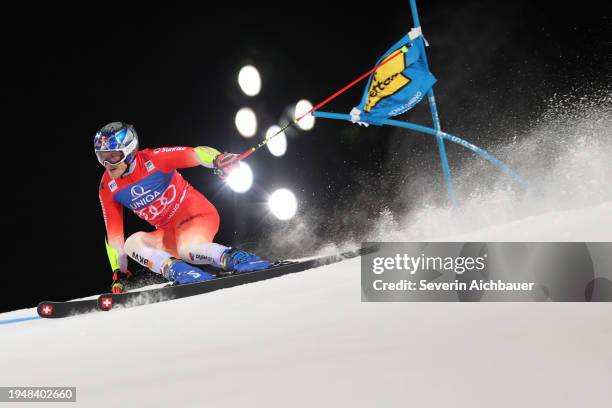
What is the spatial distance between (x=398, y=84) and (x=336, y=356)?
282cm

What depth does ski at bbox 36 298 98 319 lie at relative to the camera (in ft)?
8.95

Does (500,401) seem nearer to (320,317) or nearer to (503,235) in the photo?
(320,317)

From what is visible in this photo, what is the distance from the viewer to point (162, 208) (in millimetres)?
3307

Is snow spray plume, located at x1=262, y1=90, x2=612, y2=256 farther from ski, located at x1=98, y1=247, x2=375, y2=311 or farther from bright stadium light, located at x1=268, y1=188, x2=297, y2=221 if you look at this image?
ski, located at x1=98, y1=247, x2=375, y2=311

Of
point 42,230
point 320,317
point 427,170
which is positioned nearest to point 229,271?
point 320,317

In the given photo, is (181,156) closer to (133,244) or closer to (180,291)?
(133,244)

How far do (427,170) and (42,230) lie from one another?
4.56 m

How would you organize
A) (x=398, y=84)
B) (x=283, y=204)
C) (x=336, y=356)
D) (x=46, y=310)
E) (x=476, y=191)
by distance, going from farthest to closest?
(x=283, y=204) → (x=476, y=191) → (x=398, y=84) → (x=46, y=310) → (x=336, y=356)

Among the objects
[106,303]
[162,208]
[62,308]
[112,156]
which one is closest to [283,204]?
[162,208]

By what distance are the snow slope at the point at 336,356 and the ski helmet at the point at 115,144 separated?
123 centimetres

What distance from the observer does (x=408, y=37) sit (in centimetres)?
358

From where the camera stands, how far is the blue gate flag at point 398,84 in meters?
3.61

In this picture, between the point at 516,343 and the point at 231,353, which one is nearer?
the point at 516,343

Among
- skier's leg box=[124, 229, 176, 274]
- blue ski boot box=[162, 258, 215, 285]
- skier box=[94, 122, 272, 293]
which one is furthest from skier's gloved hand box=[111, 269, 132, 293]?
blue ski boot box=[162, 258, 215, 285]
